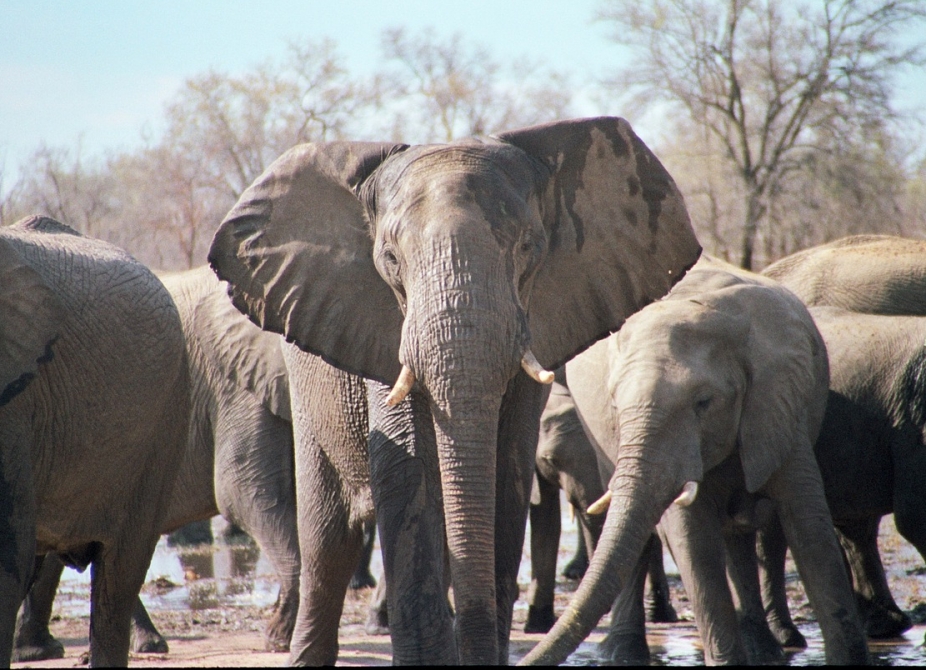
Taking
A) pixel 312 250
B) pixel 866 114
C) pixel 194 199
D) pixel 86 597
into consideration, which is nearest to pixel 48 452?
pixel 312 250

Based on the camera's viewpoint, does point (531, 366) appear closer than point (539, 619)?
Yes

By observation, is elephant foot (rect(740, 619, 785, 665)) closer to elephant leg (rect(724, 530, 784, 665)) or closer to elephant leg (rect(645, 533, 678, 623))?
elephant leg (rect(724, 530, 784, 665))

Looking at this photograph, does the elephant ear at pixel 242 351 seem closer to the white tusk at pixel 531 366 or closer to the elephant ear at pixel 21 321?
the elephant ear at pixel 21 321

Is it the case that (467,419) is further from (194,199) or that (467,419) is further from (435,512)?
(194,199)

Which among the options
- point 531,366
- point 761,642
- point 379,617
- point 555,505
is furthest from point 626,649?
point 531,366

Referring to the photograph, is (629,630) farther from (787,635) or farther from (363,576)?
(363,576)

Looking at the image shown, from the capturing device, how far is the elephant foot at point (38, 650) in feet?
21.4

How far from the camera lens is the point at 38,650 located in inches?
259

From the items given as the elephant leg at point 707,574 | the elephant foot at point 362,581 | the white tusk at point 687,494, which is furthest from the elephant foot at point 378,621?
the white tusk at point 687,494

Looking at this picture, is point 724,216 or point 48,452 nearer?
point 48,452

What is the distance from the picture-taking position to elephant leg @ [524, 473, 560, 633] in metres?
7.39

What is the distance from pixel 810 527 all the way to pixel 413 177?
8.34 ft

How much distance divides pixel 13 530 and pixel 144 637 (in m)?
2.70

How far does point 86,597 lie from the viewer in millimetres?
8805
